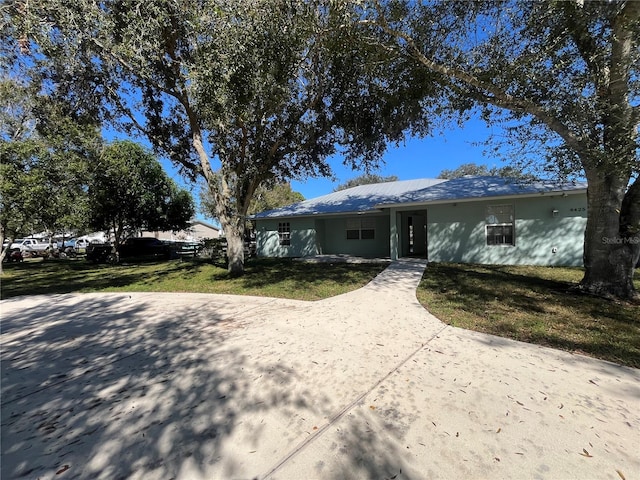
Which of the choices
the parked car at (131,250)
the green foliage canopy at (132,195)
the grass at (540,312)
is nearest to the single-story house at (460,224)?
the grass at (540,312)

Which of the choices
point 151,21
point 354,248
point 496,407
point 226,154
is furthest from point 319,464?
point 354,248

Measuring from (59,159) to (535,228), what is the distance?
17.9m

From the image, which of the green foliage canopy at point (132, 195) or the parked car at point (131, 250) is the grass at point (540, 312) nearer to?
the green foliage canopy at point (132, 195)

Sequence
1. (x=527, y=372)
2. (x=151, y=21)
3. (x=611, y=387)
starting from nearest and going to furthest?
(x=611, y=387)
(x=527, y=372)
(x=151, y=21)

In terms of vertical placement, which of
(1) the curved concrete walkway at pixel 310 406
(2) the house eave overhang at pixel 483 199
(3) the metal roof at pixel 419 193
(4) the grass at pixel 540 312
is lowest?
(4) the grass at pixel 540 312

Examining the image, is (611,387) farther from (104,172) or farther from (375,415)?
(104,172)

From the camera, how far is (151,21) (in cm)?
710

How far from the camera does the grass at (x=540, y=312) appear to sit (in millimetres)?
4406

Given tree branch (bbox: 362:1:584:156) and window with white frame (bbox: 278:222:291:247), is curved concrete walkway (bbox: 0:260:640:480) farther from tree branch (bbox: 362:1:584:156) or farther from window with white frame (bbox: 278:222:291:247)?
window with white frame (bbox: 278:222:291:247)

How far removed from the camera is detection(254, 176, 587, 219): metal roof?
1152cm

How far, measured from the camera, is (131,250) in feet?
70.6

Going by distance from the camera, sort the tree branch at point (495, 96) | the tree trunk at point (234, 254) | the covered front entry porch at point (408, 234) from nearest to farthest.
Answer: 1. the tree branch at point (495, 96)
2. the tree trunk at point (234, 254)
3. the covered front entry porch at point (408, 234)

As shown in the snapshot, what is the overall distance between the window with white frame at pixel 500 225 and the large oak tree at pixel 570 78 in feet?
17.5

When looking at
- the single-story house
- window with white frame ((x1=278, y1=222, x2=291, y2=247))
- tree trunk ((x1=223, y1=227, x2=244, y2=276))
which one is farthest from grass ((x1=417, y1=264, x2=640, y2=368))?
window with white frame ((x1=278, y1=222, x2=291, y2=247))
